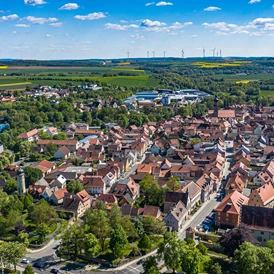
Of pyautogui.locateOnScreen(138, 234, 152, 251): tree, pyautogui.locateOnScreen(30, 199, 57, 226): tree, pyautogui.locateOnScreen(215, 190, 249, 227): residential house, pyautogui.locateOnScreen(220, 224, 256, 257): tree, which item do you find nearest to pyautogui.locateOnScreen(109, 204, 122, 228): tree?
pyautogui.locateOnScreen(138, 234, 152, 251): tree

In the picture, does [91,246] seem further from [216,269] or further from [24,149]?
[24,149]

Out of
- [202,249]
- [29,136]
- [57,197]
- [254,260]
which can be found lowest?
[202,249]

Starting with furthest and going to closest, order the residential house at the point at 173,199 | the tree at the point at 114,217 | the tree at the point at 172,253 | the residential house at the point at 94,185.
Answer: the residential house at the point at 94,185, the residential house at the point at 173,199, the tree at the point at 114,217, the tree at the point at 172,253

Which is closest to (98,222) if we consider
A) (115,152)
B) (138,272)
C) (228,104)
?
(138,272)

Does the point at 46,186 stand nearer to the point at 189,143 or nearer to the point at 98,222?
the point at 98,222

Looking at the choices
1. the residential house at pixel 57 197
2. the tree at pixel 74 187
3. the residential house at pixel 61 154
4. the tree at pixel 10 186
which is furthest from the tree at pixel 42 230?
the residential house at pixel 61 154

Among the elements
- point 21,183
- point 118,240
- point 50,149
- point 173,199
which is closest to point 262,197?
point 173,199

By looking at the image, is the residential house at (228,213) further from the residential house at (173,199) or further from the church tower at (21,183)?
the church tower at (21,183)
